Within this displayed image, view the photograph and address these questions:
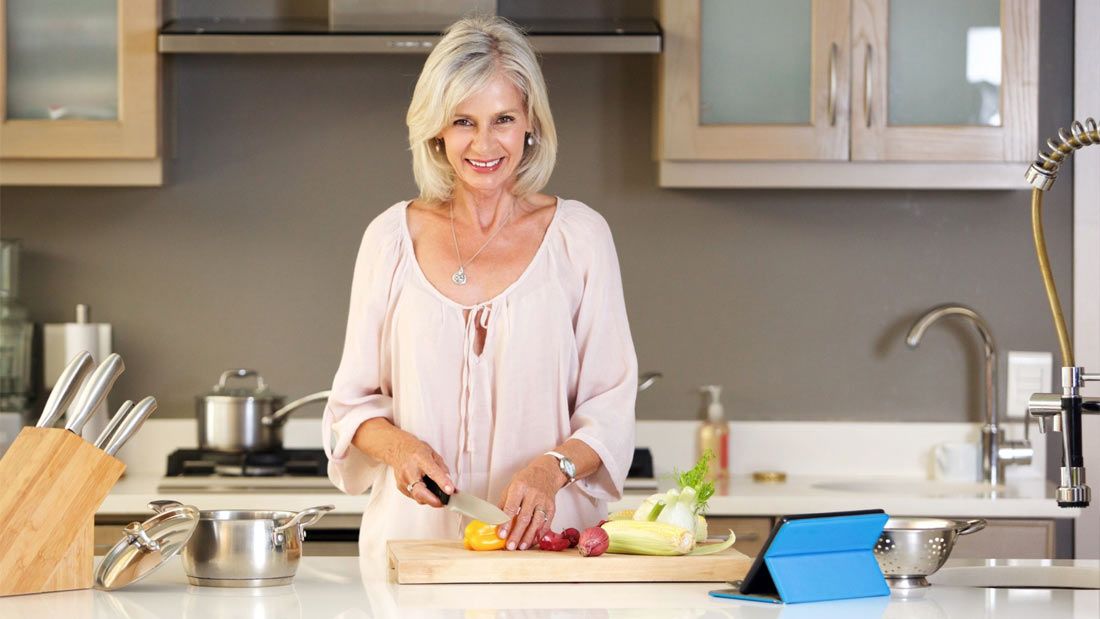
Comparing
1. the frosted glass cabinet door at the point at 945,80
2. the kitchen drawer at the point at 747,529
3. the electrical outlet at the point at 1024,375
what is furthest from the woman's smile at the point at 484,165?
the electrical outlet at the point at 1024,375

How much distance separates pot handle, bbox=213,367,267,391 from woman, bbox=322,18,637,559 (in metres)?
1.07

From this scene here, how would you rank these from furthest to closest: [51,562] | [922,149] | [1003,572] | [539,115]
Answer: [922,149]
[539,115]
[1003,572]
[51,562]

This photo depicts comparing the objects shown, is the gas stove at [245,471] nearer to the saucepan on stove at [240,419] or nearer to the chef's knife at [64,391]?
the saucepan on stove at [240,419]

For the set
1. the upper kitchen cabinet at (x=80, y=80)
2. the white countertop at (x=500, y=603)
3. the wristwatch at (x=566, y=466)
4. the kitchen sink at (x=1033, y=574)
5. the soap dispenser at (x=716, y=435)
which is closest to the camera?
the white countertop at (x=500, y=603)

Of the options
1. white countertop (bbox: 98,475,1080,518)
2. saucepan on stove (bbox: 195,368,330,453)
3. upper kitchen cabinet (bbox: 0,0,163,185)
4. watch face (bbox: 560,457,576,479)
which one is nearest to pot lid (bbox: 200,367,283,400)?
saucepan on stove (bbox: 195,368,330,453)

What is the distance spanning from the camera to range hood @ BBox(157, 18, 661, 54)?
304 centimetres

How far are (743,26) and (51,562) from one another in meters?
2.08

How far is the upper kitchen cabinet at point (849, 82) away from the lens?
3.13m

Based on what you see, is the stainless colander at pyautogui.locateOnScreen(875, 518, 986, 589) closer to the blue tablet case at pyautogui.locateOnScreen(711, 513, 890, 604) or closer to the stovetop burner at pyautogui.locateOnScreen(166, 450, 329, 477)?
the blue tablet case at pyautogui.locateOnScreen(711, 513, 890, 604)

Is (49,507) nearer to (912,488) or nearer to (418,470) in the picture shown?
(418,470)

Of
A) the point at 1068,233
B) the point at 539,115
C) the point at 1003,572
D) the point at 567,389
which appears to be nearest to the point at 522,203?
the point at 539,115

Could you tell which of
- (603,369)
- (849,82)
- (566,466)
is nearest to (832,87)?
(849,82)

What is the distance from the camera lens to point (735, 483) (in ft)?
10.8

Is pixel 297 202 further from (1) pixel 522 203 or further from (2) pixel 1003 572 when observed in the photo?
(2) pixel 1003 572
